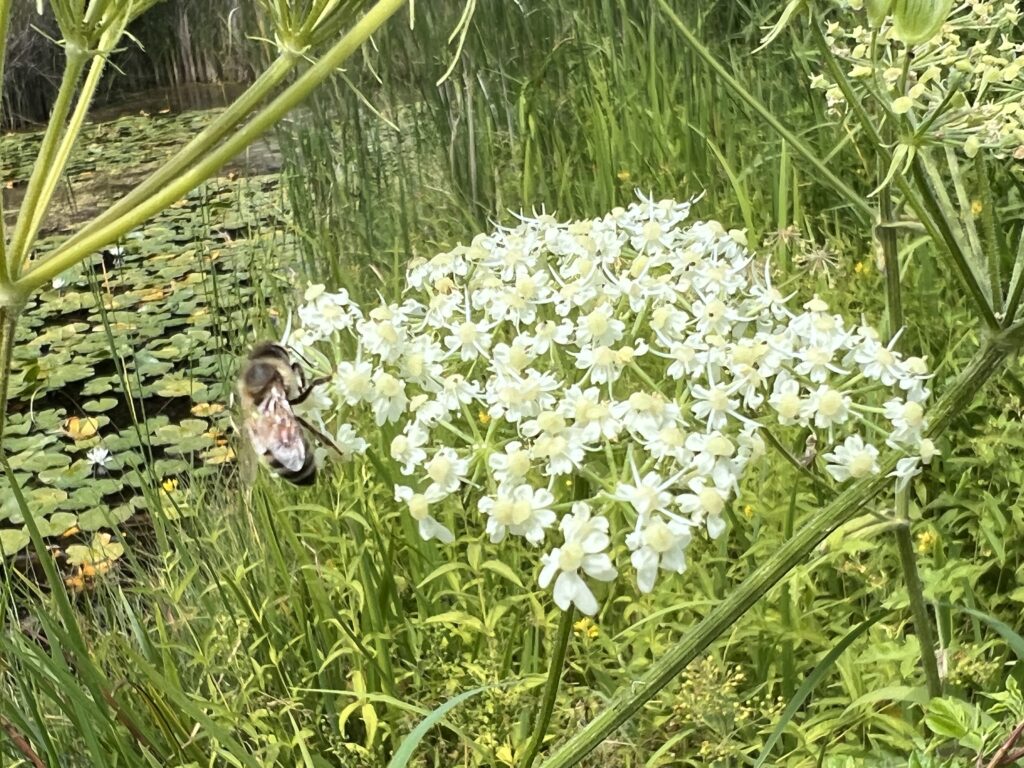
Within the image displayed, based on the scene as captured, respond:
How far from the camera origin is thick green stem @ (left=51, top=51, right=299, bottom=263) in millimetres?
656

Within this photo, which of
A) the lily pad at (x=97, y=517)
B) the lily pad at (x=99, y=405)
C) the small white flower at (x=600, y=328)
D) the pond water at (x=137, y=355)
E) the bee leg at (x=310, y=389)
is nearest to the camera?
the small white flower at (x=600, y=328)

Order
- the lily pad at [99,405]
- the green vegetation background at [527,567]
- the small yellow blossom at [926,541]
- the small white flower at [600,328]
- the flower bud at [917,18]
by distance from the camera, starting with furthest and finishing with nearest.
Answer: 1. the lily pad at [99,405]
2. the small yellow blossom at [926,541]
3. the green vegetation background at [527,567]
4. the small white flower at [600,328]
5. the flower bud at [917,18]

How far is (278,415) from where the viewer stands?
1045mm

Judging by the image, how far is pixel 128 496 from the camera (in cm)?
352

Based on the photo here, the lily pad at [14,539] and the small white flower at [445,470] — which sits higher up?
the small white flower at [445,470]

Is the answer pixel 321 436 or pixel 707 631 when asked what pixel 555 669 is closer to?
pixel 707 631

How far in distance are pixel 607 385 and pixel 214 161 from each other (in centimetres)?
39

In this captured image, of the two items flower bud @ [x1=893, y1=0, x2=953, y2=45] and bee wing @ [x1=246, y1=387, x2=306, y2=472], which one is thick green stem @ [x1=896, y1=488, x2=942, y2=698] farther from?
bee wing @ [x1=246, y1=387, x2=306, y2=472]

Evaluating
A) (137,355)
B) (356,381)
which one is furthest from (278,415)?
(137,355)

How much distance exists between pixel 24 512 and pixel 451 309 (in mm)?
454

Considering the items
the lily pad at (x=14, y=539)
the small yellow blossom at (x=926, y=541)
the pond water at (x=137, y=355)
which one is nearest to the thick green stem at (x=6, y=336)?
the pond water at (x=137, y=355)

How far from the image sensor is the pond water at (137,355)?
2.86 m

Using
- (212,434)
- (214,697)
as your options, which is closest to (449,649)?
(214,697)

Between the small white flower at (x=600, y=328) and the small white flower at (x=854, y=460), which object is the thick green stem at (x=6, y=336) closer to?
the small white flower at (x=600, y=328)
